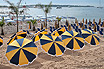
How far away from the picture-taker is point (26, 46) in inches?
211

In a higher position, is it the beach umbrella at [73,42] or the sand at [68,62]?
the beach umbrella at [73,42]

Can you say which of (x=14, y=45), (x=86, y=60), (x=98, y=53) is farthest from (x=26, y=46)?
(x=98, y=53)

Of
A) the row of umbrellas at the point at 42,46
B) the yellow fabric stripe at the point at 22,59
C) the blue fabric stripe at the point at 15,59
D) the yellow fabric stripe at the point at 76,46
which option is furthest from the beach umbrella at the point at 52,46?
the blue fabric stripe at the point at 15,59

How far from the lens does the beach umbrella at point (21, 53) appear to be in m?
4.95

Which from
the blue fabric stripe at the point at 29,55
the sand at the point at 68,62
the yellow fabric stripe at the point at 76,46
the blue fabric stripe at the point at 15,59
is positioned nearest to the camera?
the blue fabric stripe at the point at 15,59

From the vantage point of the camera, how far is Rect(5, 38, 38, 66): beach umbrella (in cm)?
495

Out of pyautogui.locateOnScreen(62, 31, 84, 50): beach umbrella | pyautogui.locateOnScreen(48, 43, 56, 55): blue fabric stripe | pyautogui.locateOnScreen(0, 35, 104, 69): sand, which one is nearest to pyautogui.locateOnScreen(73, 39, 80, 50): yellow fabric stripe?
pyautogui.locateOnScreen(62, 31, 84, 50): beach umbrella

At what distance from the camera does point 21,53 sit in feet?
16.5

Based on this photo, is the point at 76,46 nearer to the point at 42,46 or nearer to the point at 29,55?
the point at 42,46

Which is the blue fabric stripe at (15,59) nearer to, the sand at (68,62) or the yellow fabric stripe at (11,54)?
the yellow fabric stripe at (11,54)

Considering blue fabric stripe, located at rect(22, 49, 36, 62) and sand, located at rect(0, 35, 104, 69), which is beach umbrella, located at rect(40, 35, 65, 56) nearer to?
sand, located at rect(0, 35, 104, 69)

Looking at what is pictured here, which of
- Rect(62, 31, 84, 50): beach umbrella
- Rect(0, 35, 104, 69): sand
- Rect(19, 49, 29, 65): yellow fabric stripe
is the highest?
Rect(62, 31, 84, 50): beach umbrella

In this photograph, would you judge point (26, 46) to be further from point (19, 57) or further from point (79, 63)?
point (79, 63)

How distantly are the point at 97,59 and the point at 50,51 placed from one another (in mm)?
2797
